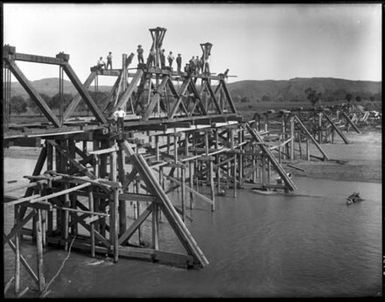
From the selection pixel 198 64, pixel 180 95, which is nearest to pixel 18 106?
pixel 198 64

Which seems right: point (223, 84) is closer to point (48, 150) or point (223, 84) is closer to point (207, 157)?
point (207, 157)

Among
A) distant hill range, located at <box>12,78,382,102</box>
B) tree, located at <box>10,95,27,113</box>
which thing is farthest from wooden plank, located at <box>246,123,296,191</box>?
distant hill range, located at <box>12,78,382,102</box>

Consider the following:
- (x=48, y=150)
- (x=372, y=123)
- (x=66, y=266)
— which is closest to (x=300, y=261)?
(x=66, y=266)

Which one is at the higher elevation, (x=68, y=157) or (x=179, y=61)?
(x=179, y=61)

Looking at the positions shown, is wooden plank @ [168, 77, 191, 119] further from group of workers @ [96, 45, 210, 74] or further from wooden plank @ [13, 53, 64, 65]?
wooden plank @ [13, 53, 64, 65]

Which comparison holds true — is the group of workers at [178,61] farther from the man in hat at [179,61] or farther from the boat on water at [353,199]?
the boat on water at [353,199]

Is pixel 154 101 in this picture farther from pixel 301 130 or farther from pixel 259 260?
pixel 301 130

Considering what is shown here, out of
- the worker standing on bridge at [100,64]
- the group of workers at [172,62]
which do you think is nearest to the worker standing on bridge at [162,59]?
the group of workers at [172,62]
